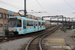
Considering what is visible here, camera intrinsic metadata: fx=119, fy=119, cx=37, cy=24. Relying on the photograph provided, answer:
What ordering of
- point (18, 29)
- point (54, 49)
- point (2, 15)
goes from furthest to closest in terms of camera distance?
point (2, 15) → point (18, 29) → point (54, 49)

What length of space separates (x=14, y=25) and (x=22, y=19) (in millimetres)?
1479

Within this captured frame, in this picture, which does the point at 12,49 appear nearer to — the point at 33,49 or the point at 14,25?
the point at 33,49

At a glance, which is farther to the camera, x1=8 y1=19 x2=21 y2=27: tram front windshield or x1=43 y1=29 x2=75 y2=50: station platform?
x1=8 y1=19 x2=21 y2=27: tram front windshield

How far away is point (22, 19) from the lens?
17688mm

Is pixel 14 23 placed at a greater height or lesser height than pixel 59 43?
greater

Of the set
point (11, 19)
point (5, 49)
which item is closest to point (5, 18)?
point (11, 19)

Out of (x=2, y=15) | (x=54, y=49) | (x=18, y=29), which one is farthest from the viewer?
(x=2, y=15)

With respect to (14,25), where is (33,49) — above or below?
below

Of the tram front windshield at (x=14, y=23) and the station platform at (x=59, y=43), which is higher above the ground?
the tram front windshield at (x=14, y=23)

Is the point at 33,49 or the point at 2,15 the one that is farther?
the point at 2,15

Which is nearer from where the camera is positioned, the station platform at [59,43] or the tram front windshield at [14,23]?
the station platform at [59,43]

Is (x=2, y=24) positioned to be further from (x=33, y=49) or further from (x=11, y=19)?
(x=33, y=49)

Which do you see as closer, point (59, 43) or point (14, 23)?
point (59, 43)

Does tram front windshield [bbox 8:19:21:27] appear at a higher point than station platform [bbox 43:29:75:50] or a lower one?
higher
